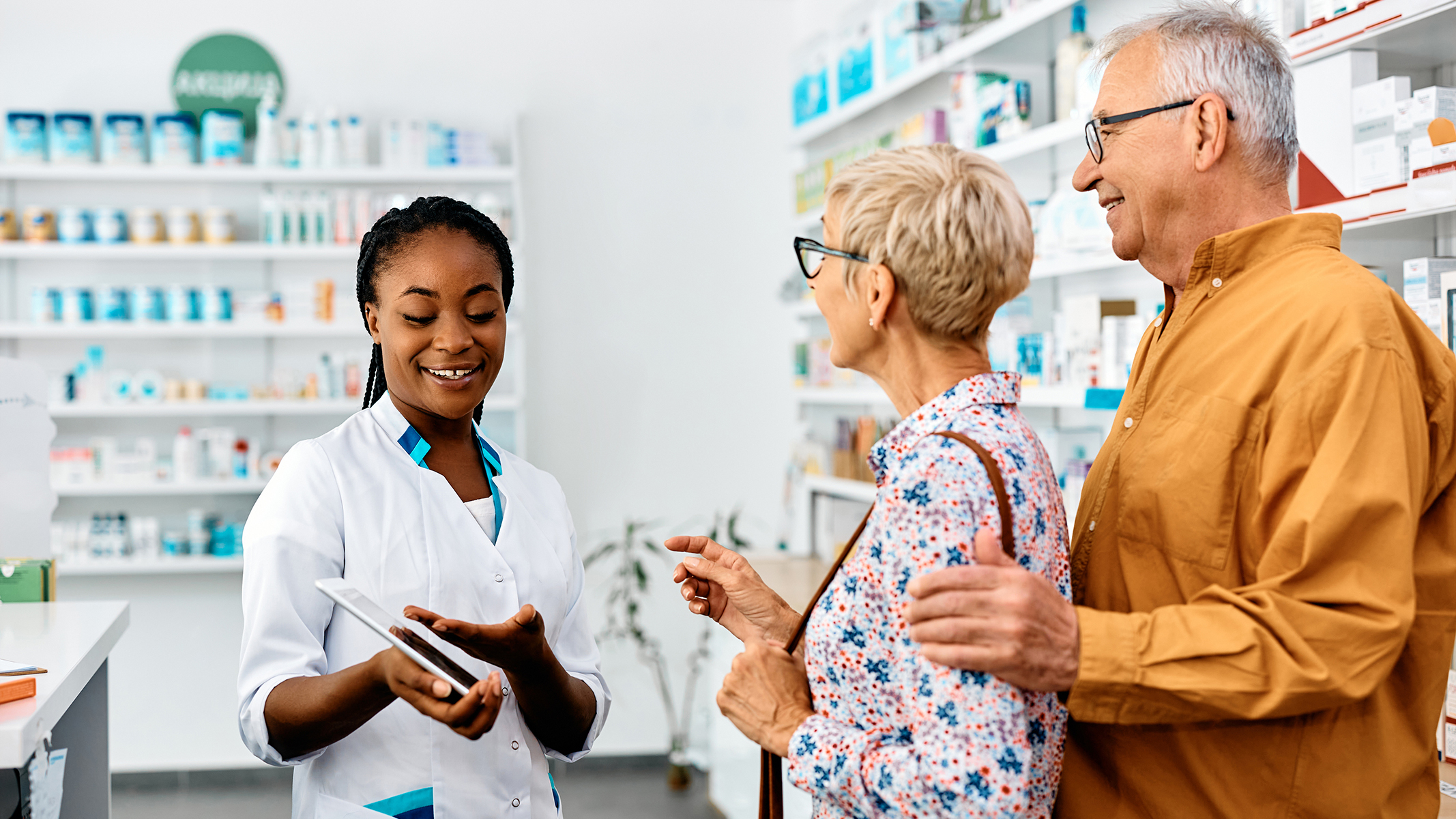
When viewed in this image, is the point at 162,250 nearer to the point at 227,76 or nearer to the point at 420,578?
→ the point at 227,76

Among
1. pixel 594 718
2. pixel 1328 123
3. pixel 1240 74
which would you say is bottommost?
pixel 594 718

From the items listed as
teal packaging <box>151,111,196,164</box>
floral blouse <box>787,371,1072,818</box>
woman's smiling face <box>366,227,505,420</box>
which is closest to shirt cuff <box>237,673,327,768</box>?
woman's smiling face <box>366,227,505,420</box>

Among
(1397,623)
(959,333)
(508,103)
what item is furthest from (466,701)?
(508,103)

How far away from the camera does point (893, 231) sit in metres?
1.14

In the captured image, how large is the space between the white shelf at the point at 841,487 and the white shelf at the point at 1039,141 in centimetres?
136

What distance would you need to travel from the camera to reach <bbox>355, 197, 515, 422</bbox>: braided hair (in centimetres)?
157

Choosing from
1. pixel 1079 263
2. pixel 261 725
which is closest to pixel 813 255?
pixel 261 725

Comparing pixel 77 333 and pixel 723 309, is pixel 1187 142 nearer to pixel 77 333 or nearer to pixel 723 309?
pixel 723 309

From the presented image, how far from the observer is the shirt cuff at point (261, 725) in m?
1.33

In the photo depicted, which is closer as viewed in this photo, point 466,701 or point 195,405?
point 466,701

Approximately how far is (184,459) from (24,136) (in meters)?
1.52

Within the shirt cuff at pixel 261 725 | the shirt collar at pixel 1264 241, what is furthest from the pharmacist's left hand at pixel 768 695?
the shirt collar at pixel 1264 241

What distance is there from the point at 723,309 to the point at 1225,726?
4146mm

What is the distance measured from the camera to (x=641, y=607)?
16.7 feet
